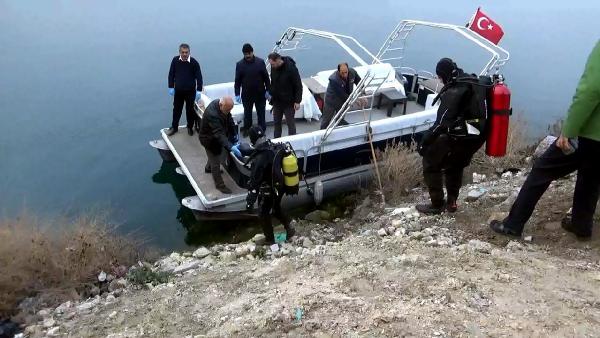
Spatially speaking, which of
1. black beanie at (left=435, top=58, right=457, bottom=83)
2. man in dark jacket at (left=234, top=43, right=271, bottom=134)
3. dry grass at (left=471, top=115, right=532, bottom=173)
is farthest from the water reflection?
dry grass at (left=471, top=115, right=532, bottom=173)

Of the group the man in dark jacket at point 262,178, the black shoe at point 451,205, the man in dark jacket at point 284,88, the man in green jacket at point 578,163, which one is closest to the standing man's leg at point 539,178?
the man in green jacket at point 578,163

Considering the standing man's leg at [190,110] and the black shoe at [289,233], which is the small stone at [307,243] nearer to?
the black shoe at [289,233]

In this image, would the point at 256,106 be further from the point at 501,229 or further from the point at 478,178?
the point at 501,229

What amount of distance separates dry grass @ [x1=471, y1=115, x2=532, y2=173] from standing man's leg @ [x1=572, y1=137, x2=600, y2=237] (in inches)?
122

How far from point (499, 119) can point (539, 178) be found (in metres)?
0.55

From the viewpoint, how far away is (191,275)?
4645 millimetres

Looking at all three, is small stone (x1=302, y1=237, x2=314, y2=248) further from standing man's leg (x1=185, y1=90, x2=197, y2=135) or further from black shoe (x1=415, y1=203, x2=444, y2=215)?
standing man's leg (x1=185, y1=90, x2=197, y2=135)

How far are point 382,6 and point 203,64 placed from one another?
27.8ft

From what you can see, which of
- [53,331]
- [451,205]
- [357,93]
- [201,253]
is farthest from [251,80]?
[53,331]

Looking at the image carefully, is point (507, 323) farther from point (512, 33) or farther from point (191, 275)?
point (512, 33)

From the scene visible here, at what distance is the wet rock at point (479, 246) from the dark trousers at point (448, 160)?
0.63 meters

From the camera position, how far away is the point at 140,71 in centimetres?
1197

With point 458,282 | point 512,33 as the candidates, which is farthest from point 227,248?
point 512,33

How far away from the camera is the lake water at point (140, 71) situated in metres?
7.38
